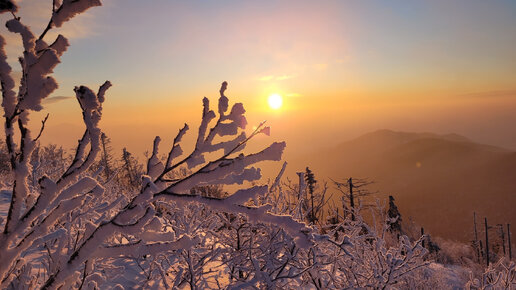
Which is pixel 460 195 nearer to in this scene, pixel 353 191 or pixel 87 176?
pixel 353 191

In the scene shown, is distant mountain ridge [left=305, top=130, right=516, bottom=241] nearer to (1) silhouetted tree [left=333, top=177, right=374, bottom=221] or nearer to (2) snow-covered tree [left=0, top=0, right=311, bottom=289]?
(1) silhouetted tree [left=333, top=177, right=374, bottom=221]

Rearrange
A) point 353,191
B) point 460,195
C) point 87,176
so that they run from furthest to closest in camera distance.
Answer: point 460,195 → point 353,191 → point 87,176

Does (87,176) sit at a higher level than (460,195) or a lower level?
higher

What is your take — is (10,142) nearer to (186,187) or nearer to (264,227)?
(186,187)

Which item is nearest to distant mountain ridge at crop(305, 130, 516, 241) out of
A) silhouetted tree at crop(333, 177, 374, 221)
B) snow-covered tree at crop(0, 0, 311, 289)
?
silhouetted tree at crop(333, 177, 374, 221)

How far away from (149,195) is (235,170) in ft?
1.20

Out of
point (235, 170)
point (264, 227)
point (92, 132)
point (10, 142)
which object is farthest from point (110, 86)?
point (264, 227)

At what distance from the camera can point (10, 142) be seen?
1.08 meters

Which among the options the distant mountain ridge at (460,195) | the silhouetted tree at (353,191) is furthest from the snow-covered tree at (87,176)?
the distant mountain ridge at (460,195)

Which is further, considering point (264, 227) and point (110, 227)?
point (264, 227)

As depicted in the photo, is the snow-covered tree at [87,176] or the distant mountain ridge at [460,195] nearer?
the snow-covered tree at [87,176]

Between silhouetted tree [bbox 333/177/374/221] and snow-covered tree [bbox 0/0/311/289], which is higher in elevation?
snow-covered tree [bbox 0/0/311/289]

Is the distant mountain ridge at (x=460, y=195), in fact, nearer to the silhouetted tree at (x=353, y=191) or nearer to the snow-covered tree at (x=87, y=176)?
the silhouetted tree at (x=353, y=191)

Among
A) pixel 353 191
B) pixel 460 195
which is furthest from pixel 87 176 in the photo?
pixel 460 195
